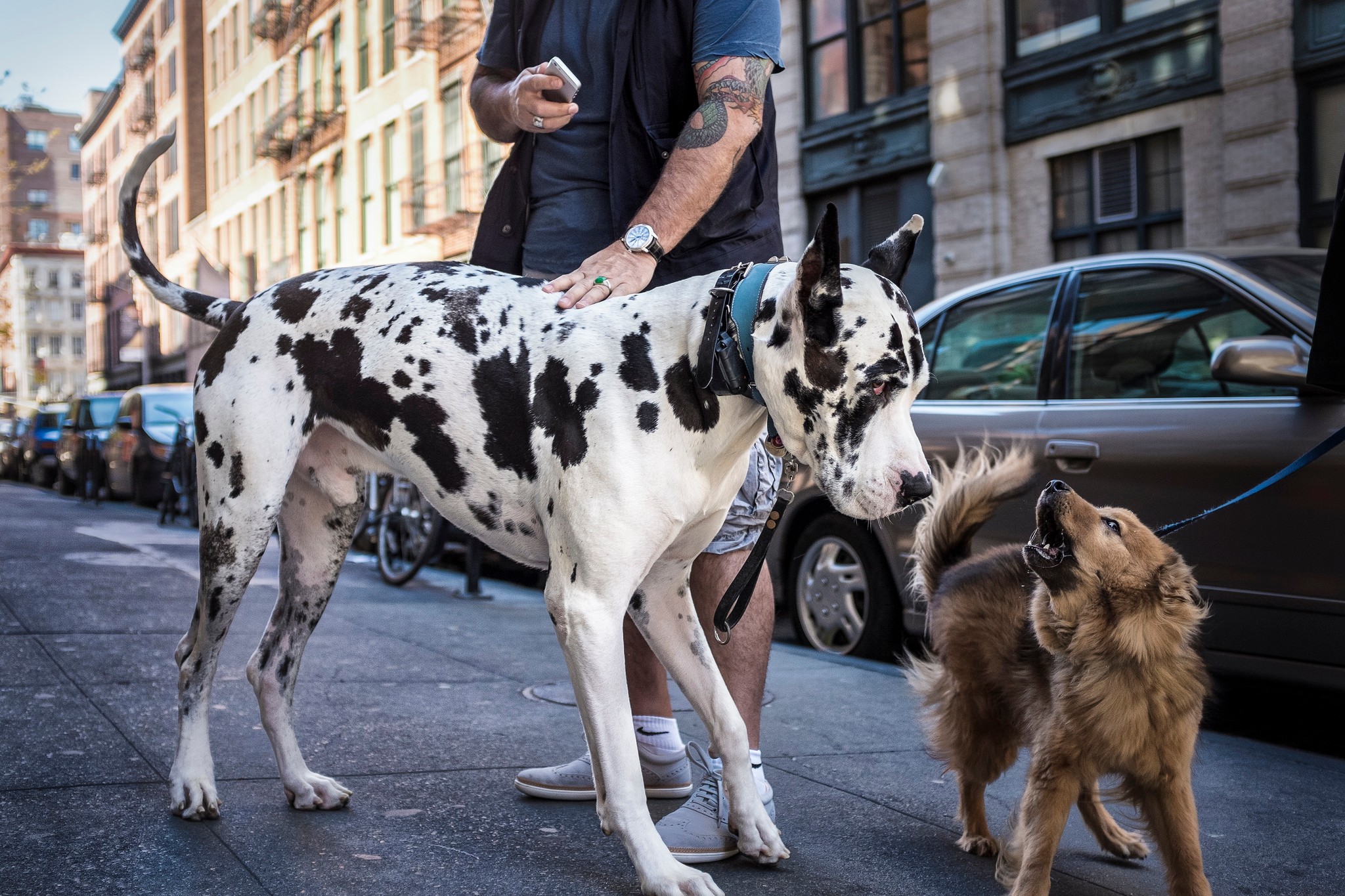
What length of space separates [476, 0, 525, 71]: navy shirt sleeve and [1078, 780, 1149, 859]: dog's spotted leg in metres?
2.62

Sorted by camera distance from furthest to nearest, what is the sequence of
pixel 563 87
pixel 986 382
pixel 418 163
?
1. pixel 418 163
2. pixel 986 382
3. pixel 563 87

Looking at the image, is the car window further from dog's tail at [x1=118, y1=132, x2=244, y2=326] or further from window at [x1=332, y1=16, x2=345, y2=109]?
window at [x1=332, y1=16, x2=345, y2=109]

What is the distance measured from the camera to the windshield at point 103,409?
2194cm

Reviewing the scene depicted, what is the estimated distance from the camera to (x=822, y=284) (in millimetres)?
2447

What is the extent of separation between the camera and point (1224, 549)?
4.47m

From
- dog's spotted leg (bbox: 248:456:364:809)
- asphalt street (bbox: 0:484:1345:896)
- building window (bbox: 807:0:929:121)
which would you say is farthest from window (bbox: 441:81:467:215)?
dog's spotted leg (bbox: 248:456:364:809)

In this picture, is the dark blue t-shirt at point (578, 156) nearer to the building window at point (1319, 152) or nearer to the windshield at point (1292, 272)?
the windshield at point (1292, 272)

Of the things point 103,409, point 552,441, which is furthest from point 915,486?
point 103,409

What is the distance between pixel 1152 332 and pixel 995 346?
0.82 metres

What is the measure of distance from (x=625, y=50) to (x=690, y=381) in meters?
1.20

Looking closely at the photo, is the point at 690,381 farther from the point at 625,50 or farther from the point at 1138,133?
the point at 1138,133

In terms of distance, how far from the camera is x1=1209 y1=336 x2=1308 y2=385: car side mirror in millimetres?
4195

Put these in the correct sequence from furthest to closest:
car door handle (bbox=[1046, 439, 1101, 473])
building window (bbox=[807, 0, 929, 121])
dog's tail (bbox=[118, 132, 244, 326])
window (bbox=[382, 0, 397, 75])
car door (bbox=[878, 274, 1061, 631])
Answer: window (bbox=[382, 0, 397, 75]) → building window (bbox=[807, 0, 929, 121]) → car door (bbox=[878, 274, 1061, 631]) → car door handle (bbox=[1046, 439, 1101, 473]) → dog's tail (bbox=[118, 132, 244, 326])

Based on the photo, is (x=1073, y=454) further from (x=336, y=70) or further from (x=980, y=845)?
(x=336, y=70)
